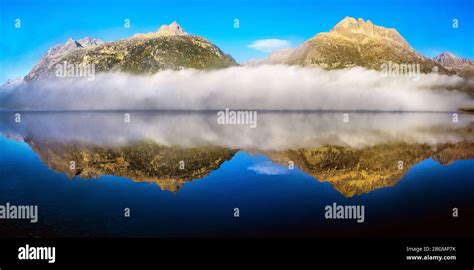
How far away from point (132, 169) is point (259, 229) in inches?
258

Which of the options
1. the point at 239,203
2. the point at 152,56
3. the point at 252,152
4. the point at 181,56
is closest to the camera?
the point at 239,203

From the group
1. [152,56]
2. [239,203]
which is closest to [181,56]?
[152,56]

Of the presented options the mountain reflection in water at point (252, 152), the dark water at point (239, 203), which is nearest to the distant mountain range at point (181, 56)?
the mountain reflection in water at point (252, 152)

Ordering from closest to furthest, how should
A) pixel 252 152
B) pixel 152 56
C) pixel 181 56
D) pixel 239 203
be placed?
pixel 239 203 < pixel 252 152 < pixel 152 56 < pixel 181 56

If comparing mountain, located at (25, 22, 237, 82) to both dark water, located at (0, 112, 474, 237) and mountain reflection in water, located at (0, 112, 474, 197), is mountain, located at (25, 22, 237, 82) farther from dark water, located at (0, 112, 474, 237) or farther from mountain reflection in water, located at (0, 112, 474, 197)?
dark water, located at (0, 112, 474, 237)

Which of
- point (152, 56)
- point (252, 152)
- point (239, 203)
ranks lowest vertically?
point (239, 203)

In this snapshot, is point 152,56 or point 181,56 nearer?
point 152,56

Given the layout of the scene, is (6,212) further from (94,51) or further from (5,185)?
(94,51)

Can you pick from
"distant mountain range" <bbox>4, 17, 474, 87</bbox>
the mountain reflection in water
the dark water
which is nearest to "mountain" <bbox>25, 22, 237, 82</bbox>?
"distant mountain range" <bbox>4, 17, 474, 87</bbox>

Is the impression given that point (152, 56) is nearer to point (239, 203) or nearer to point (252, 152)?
point (252, 152)

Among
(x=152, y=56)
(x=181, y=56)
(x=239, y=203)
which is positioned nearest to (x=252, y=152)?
(x=239, y=203)

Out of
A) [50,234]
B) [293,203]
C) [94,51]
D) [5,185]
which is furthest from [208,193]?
[94,51]

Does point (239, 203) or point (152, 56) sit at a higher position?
point (152, 56)

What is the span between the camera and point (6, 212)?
8336 millimetres
